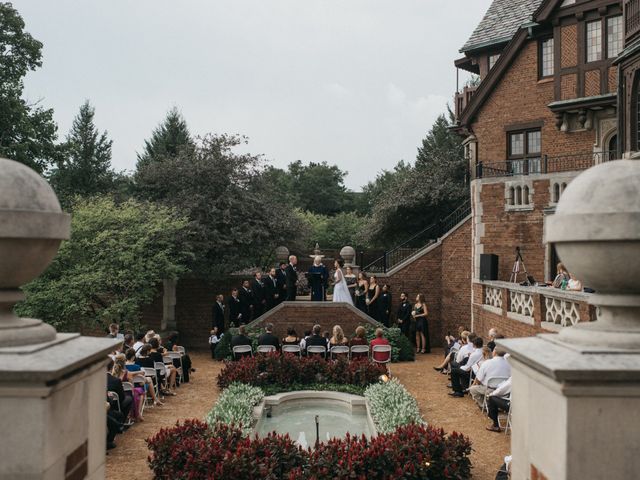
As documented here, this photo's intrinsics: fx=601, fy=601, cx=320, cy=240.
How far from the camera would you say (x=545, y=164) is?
20906mm

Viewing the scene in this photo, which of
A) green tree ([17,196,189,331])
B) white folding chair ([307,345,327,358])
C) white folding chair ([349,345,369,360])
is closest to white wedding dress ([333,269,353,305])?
white folding chair ([349,345,369,360])

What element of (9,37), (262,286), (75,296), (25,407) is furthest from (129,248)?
(25,407)

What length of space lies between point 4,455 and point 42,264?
1047mm

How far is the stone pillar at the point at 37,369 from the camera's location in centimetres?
306

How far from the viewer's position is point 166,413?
13195mm

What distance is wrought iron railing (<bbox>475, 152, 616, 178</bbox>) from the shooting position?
69.2ft

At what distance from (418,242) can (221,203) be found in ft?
39.4

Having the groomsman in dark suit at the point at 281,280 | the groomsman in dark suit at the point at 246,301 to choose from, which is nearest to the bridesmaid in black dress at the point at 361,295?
the groomsman in dark suit at the point at 281,280

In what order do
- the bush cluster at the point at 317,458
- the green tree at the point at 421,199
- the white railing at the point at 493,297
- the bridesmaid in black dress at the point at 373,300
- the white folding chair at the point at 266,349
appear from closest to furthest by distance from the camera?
1. the bush cluster at the point at 317,458
2. the white folding chair at the point at 266,349
3. the white railing at the point at 493,297
4. the bridesmaid in black dress at the point at 373,300
5. the green tree at the point at 421,199

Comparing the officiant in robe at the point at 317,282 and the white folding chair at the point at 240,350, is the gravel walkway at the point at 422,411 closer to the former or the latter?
the white folding chair at the point at 240,350

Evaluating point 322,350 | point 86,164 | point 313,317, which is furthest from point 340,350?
point 86,164

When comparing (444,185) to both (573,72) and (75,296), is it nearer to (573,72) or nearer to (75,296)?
(573,72)

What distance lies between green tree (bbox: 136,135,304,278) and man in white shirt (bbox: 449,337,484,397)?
10.4 meters

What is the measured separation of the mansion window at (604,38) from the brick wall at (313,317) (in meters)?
12.1
